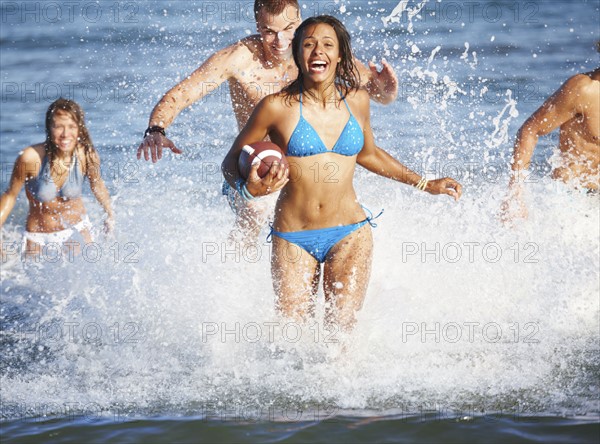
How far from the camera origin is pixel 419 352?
20.7 feet

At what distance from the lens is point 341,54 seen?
5.47 m

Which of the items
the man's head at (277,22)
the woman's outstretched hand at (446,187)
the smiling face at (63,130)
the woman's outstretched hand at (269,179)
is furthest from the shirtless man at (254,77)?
the smiling face at (63,130)

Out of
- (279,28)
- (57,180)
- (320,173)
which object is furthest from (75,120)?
(320,173)

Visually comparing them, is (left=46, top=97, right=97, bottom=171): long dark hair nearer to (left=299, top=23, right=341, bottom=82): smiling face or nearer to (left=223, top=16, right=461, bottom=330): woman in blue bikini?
(left=223, top=16, right=461, bottom=330): woman in blue bikini

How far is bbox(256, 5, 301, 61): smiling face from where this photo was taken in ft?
21.3

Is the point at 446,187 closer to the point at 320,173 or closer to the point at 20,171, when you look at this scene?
the point at 320,173

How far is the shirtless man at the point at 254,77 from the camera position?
6.50 m

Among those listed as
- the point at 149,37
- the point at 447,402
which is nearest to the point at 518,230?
the point at 447,402

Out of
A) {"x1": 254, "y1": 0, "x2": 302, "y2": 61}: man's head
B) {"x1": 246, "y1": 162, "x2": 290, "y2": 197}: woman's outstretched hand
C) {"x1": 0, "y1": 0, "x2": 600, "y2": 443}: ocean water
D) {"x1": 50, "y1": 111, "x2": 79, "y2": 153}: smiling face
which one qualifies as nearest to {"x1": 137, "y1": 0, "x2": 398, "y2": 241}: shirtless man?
{"x1": 254, "y1": 0, "x2": 302, "y2": 61}: man's head

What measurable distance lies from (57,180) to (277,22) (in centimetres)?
256

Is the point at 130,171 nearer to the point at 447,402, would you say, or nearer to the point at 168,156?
the point at 168,156

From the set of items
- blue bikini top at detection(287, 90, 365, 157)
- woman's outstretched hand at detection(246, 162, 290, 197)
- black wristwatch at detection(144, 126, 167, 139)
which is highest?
black wristwatch at detection(144, 126, 167, 139)

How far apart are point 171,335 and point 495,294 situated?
235cm

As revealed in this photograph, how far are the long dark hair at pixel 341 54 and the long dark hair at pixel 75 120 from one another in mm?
2930
